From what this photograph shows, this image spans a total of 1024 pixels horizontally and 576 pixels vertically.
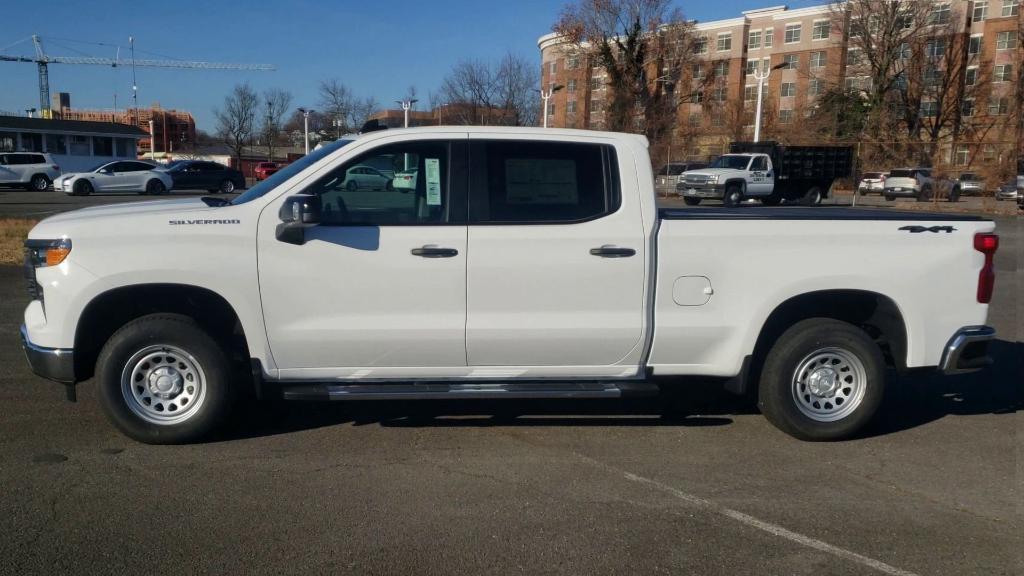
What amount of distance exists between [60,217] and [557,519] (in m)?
3.67

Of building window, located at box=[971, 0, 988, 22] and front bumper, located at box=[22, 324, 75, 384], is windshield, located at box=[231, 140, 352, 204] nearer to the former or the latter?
front bumper, located at box=[22, 324, 75, 384]

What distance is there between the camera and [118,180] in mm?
34844

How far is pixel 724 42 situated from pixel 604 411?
257 feet

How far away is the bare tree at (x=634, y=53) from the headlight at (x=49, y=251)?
48.8m

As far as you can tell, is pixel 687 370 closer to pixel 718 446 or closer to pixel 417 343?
pixel 718 446

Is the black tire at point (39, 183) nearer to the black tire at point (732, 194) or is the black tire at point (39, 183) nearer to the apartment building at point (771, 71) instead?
the apartment building at point (771, 71)

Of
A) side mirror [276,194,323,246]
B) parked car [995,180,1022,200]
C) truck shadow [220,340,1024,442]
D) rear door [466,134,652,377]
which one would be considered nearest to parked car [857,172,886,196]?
parked car [995,180,1022,200]

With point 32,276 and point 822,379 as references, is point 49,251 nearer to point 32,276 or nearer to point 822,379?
point 32,276

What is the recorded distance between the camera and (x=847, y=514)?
4461 mm

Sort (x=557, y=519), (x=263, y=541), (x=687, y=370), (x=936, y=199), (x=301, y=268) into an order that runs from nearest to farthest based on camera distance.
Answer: (x=263, y=541), (x=557, y=519), (x=301, y=268), (x=687, y=370), (x=936, y=199)

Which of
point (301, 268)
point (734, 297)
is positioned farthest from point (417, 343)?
point (734, 297)

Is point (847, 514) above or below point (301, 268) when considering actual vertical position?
below

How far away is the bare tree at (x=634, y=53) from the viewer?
51875 millimetres

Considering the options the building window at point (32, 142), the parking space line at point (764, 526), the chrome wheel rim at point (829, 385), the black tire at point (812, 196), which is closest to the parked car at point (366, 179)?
the parking space line at point (764, 526)
